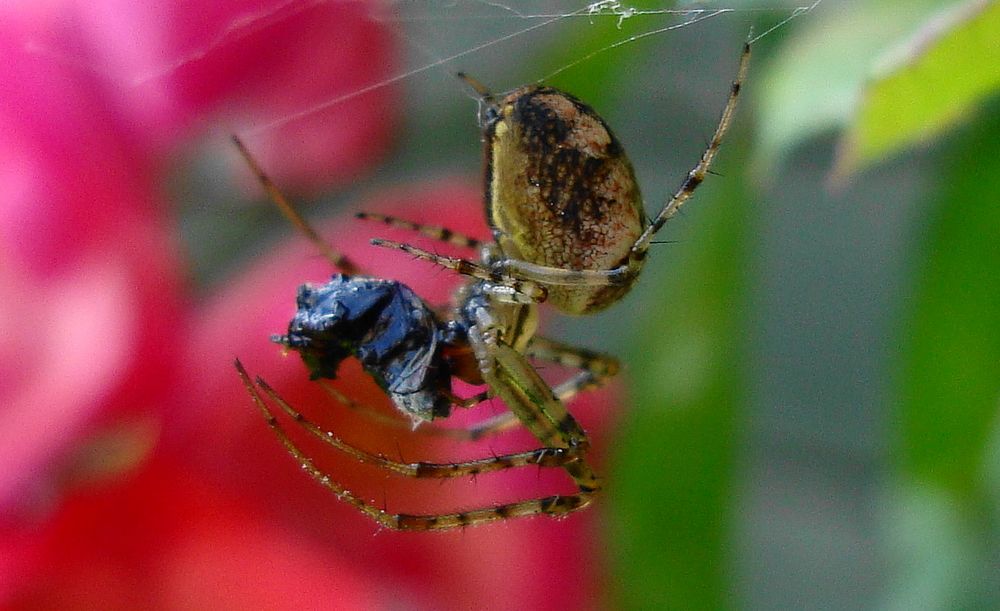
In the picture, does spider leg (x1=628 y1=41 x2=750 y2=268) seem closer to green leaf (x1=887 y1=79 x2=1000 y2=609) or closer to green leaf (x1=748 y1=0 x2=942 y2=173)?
green leaf (x1=748 y1=0 x2=942 y2=173)

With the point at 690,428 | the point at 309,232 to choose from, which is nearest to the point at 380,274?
the point at 309,232

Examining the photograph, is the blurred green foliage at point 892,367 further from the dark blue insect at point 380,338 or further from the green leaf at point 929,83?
the dark blue insect at point 380,338

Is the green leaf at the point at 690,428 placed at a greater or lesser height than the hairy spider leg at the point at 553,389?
lesser

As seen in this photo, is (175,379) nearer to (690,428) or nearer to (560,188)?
(560,188)

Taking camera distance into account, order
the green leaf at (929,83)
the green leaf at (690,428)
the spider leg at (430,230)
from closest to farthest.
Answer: the green leaf at (929,83), the spider leg at (430,230), the green leaf at (690,428)

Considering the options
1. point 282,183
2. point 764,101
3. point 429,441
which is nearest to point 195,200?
point 282,183

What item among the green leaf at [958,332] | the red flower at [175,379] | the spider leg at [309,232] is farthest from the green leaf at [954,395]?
the spider leg at [309,232]
